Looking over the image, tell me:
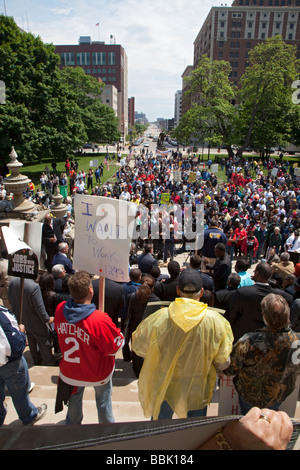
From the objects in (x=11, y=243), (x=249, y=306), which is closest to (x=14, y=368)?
(x=11, y=243)

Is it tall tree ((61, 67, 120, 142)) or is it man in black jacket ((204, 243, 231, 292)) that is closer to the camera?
man in black jacket ((204, 243, 231, 292))

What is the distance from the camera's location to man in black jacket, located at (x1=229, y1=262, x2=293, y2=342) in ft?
12.4

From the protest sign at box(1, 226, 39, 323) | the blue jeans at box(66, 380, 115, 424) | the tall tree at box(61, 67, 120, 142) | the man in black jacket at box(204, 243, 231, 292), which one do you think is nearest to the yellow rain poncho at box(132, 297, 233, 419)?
the blue jeans at box(66, 380, 115, 424)

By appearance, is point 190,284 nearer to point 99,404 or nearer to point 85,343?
point 85,343

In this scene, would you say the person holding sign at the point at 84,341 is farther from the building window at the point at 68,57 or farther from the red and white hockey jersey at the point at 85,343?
the building window at the point at 68,57

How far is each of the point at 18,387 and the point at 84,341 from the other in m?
0.94

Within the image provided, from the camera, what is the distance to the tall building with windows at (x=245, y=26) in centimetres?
7844

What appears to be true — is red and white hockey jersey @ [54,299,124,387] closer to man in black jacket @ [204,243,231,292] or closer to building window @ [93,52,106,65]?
man in black jacket @ [204,243,231,292]

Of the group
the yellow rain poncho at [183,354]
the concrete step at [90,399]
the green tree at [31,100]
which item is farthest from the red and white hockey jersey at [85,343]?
the green tree at [31,100]

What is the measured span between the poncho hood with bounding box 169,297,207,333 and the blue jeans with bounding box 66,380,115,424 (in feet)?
3.70

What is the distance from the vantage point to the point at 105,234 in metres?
3.72

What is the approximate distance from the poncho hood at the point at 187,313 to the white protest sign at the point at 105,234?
129cm

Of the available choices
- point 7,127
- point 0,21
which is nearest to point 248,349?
point 7,127
